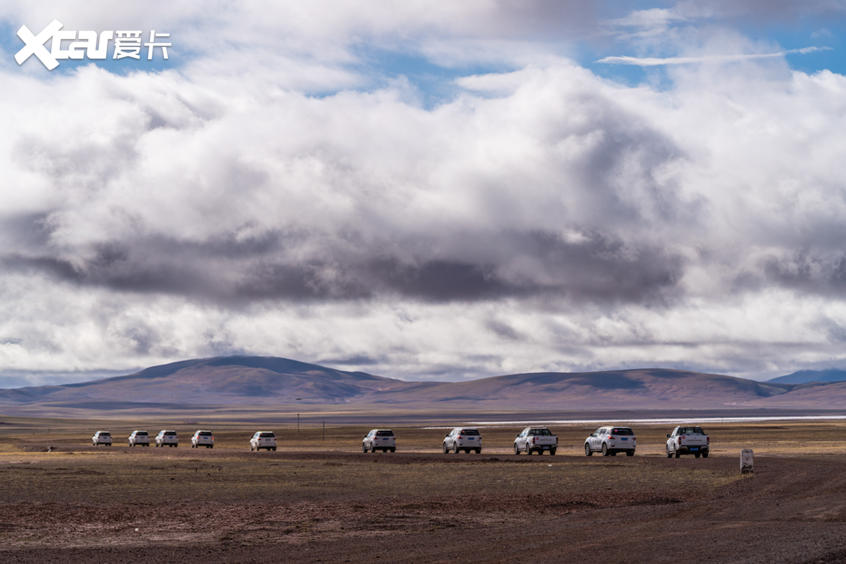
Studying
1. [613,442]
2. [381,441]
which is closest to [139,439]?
[381,441]

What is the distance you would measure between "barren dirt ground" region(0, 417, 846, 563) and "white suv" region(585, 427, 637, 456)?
45.3ft

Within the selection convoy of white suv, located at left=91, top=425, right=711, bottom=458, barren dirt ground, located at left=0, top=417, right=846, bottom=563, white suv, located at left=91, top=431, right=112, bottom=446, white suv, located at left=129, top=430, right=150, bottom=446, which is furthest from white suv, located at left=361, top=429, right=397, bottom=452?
white suv, located at left=91, top=431, right=112, bottom=446

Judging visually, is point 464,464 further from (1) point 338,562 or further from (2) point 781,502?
(1) point 338,562

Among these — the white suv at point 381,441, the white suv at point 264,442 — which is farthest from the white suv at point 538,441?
the white suv at point 264,442

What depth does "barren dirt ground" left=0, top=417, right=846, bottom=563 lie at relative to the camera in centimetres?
2180

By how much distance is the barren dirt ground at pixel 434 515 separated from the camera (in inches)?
858

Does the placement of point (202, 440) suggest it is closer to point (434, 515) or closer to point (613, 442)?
point (613, 442)

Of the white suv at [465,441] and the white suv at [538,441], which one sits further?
the white suv at [465,441]

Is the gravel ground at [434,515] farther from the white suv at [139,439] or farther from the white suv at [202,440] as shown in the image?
the white suv at [139,439]

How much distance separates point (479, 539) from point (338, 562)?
4.35 metres

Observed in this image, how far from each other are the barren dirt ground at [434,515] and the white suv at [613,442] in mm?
13821

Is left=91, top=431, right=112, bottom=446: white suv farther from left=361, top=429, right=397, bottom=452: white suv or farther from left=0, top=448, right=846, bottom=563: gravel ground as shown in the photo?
left=0, top=448, right=846, bottom=563: gravel ground

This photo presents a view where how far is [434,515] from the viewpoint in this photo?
29.4 metres

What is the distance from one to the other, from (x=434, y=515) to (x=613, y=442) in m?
36.7
